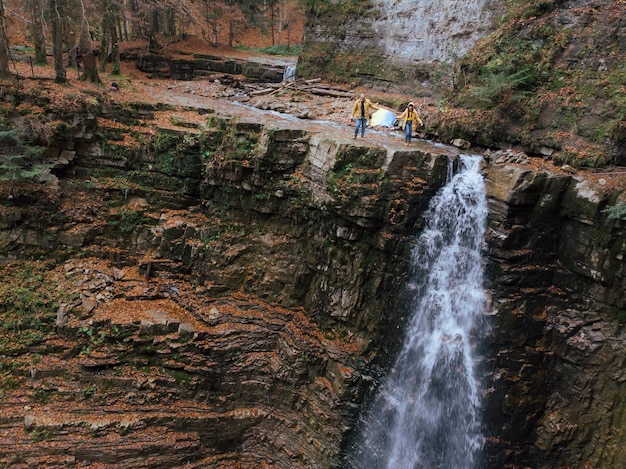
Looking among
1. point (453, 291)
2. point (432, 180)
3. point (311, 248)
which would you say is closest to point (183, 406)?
point (311, 248)

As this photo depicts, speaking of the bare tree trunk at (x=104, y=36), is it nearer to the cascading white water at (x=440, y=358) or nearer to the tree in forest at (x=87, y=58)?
the tree in forest at (x=87, y=58)

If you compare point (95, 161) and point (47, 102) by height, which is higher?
point (47, 102)

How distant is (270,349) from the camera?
11.8m

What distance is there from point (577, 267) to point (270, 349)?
7.90 m

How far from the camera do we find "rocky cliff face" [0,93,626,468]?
9.36 meters

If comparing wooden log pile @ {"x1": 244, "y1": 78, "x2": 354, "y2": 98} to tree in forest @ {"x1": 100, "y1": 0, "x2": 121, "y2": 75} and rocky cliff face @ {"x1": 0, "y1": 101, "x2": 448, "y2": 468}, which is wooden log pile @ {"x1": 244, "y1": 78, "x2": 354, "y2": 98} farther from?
rocky cliff face @ {"x1": 0, "y1": 101, "x2": 448, "y2": 468}

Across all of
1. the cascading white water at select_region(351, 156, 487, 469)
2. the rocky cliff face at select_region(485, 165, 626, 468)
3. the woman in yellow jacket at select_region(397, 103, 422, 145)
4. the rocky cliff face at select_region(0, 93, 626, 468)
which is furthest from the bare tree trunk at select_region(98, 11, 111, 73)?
the rocky cliff face at select_region(485, 165, 626, 468)

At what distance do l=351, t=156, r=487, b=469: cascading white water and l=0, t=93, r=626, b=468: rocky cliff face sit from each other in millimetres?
392

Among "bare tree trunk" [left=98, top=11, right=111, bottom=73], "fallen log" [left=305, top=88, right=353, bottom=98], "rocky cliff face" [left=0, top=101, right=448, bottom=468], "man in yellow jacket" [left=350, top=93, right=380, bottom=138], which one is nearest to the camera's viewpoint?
"rocky cliff face" [left=0, top=101, right=448, bottom=468]

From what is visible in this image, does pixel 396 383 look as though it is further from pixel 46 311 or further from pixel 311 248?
pixel 46 311

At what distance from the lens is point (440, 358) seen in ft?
32.6

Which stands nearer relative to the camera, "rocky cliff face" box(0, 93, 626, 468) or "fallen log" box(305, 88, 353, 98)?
"rocky cliff face" box(0, 93, 626, 468)

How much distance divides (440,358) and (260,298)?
5283 millimetres

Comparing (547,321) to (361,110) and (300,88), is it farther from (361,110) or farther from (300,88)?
(300,88)
